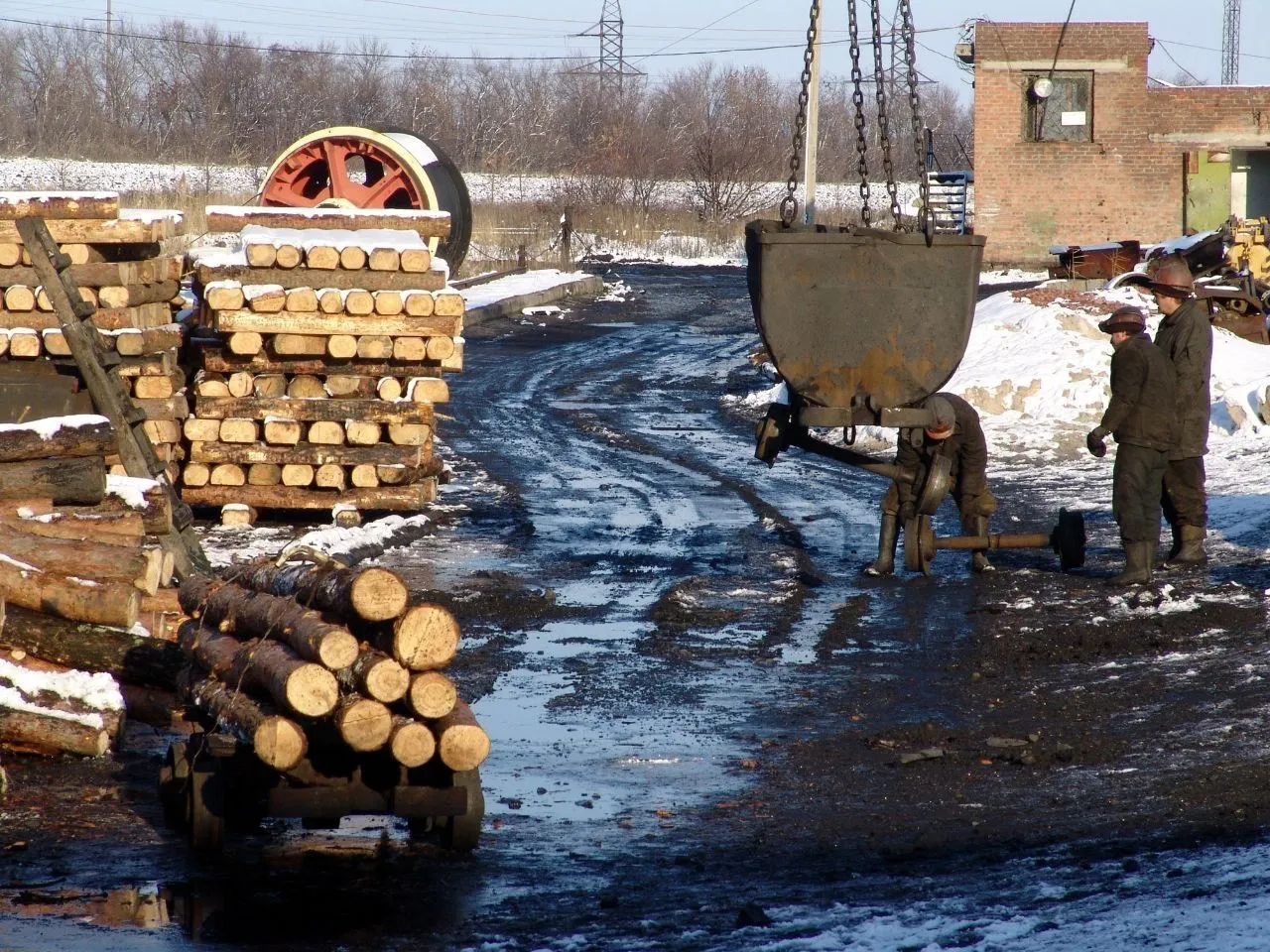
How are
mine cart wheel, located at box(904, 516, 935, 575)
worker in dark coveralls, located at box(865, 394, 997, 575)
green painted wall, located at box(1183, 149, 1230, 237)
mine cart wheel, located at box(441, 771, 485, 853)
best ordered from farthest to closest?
green painted wall, located at box(1183, 149, 1230, 237), worker in dark coveralls, located at box(865, 394, 997, 575), mine cart wheel, located at box(904, 516, 935, 575), mine cart wheel, located at box(441, 771, 485, 853)

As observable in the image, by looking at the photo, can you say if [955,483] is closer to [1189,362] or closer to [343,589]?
[1189,362]

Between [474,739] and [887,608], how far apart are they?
4562 millimetres

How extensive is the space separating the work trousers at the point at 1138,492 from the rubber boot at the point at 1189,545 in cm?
61

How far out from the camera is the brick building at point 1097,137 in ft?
133

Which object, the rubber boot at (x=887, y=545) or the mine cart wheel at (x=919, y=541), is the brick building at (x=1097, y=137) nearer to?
the rubber boot at (x=887, y=545)

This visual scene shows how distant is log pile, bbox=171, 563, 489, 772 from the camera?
221 inches

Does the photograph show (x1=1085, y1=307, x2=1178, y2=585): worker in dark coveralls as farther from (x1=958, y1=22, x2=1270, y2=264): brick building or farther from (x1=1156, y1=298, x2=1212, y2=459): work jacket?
(x1=958, y1=22, x2=1270, y2=264): brick building

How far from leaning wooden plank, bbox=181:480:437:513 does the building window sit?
1244 inches

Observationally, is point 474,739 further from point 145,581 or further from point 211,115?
point 211,115

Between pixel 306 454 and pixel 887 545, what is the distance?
4680 mm

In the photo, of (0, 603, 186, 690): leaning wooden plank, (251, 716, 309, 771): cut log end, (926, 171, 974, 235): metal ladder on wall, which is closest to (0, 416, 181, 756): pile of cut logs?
(0, 603, 186, 690): leaning wooden plank

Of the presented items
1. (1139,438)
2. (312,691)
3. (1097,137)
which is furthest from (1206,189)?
(312,691)

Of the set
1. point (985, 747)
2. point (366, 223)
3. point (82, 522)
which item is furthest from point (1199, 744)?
point (366, 223)

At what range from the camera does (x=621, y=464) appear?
15.8m
